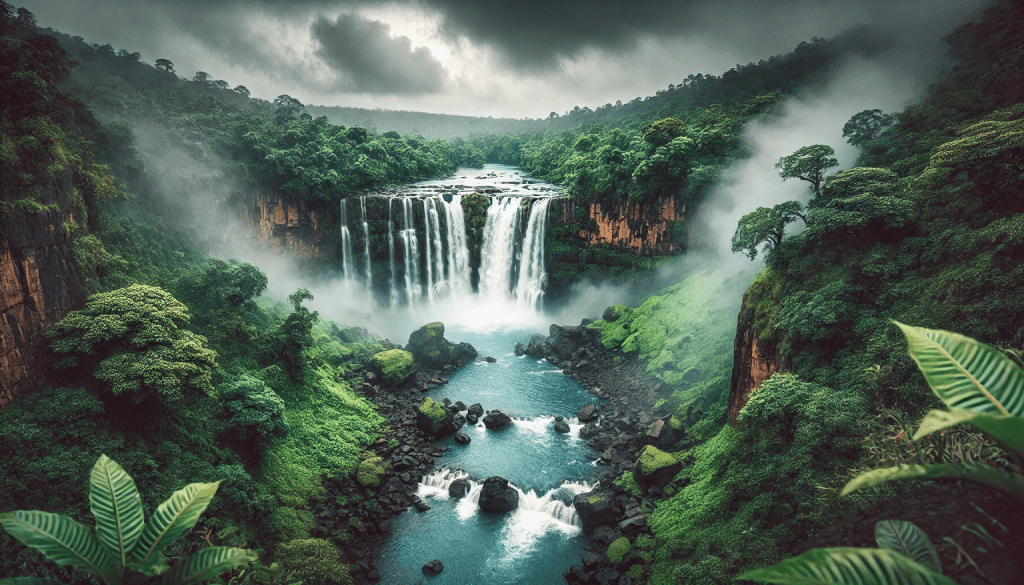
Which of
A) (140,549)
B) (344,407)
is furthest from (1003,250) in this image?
(344,407)

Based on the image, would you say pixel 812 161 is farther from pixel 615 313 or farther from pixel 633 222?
pixel 633 222

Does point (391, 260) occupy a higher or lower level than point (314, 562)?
higher

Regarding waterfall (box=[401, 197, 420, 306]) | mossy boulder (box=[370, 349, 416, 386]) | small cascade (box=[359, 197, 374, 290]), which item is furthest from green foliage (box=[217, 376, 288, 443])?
small cascade (box=[359, 197, 374, 290])

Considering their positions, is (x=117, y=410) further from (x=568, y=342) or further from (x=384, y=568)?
(x=568, y=342)

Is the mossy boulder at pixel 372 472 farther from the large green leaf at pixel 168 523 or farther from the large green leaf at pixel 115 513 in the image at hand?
the large green leaf at pixel 115 513

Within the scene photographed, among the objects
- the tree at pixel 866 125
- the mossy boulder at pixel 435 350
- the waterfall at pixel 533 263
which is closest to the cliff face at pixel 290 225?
the mossy boulder at pixel 435 350

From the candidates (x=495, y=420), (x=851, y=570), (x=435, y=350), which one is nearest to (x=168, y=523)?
(x=851, y=570)
